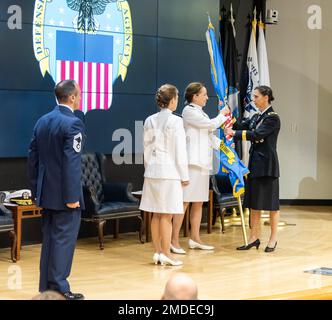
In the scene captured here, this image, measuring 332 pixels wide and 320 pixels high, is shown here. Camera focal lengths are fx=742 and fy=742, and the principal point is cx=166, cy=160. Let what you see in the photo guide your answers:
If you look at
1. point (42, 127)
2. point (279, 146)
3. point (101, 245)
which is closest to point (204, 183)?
point (101, 245)

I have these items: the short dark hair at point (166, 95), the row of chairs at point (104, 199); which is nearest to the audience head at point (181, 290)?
the short dark hair at point (166, 95)

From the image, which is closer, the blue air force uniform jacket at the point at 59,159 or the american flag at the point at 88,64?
the blue air force uniform jacket at the point at 59,159

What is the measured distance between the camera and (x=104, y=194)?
782 cm

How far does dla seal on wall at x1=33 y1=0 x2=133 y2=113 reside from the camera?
293 inches

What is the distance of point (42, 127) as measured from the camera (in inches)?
201

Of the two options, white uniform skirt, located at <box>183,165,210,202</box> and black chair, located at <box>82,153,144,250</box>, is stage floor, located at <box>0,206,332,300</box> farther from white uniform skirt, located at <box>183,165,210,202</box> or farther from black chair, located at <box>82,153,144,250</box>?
white uniform skirt, located at <box>183,165,210,202</box>

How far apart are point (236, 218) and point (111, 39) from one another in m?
2.93

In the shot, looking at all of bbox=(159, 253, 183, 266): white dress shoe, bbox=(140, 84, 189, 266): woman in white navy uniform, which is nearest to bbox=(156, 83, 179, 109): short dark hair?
bbox=(140, 84, 189, 266): woman in white navy uniform

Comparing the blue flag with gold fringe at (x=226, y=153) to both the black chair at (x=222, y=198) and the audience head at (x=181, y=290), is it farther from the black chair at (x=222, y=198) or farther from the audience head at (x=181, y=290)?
the audience head at (x=181, y=290)

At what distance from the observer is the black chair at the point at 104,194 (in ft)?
24.2

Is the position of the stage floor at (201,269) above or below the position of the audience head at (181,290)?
below

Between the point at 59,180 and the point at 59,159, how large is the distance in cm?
14

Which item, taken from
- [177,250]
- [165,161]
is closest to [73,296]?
[165,161]

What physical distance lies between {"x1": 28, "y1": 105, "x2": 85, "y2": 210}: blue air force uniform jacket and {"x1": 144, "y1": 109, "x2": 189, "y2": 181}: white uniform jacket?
1288 millimetres
